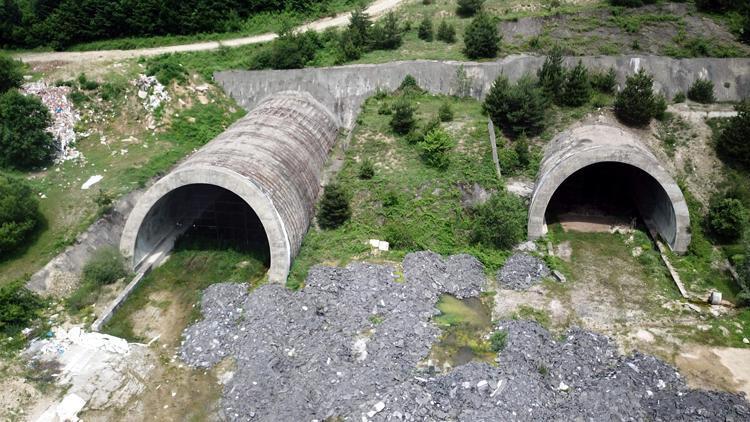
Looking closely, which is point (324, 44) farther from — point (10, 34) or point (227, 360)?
point (227, 360)

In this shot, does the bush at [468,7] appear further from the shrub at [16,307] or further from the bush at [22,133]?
the shrub at [16,307]

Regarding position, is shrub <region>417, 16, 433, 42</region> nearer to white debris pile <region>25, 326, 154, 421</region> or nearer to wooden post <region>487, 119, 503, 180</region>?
wooden post <region>487, 119, 503, 180</region>

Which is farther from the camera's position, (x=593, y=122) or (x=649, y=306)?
(x=593, y=122)

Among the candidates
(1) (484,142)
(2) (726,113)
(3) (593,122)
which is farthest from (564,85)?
(2) (726,113)

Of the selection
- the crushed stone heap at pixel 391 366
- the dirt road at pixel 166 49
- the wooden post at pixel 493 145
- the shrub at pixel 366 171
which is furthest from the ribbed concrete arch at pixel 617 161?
the dirt road at pixel 166 49

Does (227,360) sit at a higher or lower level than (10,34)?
lower
